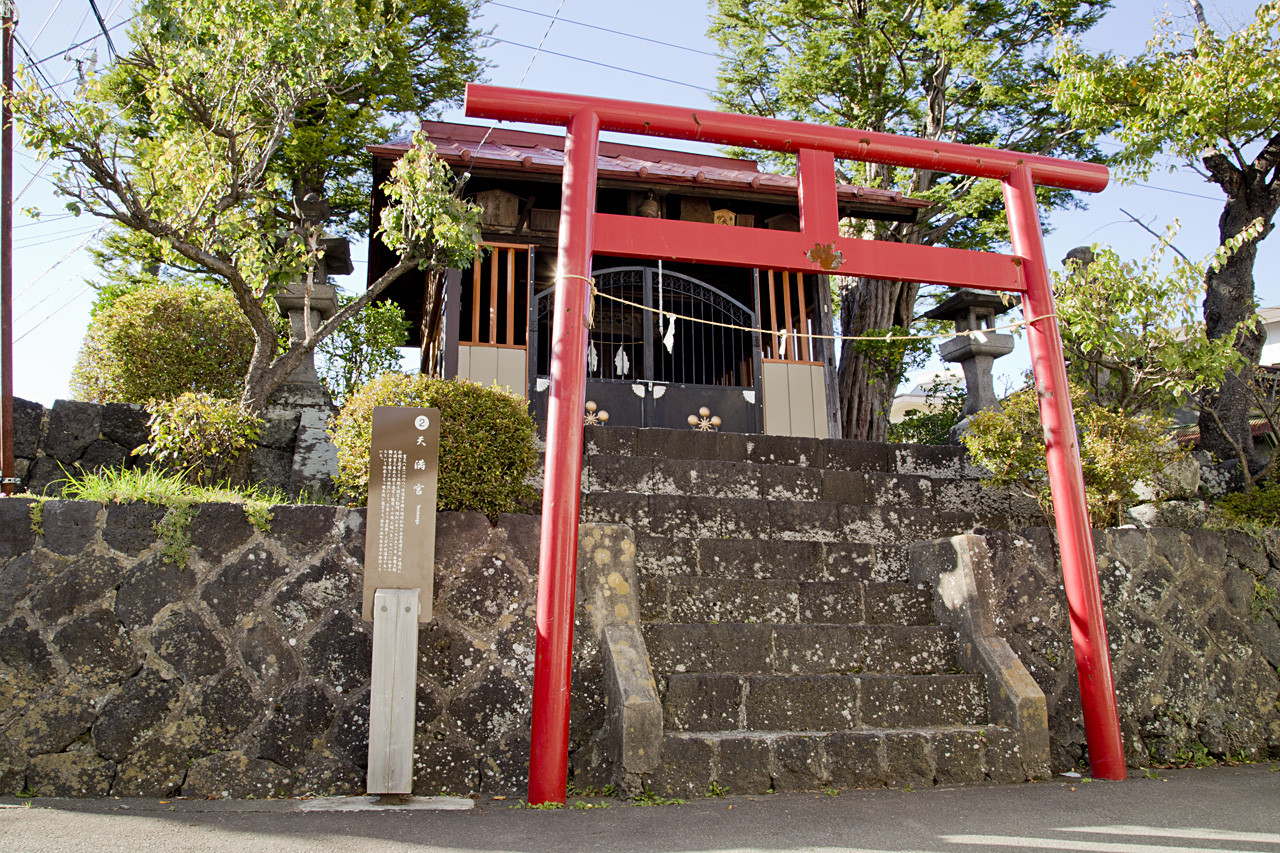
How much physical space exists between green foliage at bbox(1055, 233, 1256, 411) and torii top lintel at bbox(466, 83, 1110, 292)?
1275 millimetres

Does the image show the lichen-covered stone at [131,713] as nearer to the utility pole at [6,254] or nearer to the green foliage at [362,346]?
the utility pole at [6,254]

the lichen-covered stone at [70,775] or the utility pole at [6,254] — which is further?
the utility pole at [6,254]

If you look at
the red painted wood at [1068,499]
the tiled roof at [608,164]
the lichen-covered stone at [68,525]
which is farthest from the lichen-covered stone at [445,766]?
the tiled roof at [608,164]

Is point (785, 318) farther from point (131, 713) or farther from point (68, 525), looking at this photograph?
point (131, 713)

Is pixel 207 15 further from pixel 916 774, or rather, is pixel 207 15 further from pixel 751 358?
pixel 916 774

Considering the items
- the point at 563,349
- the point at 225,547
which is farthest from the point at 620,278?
the point at 225,547

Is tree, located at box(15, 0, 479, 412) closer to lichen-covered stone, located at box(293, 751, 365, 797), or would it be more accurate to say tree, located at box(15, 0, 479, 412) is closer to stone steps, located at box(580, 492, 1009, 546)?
stone steps, located at box(580, 492, 1009, 546)

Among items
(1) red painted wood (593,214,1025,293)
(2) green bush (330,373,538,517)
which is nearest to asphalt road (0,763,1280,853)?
(2) green bush (330,373,538,517)

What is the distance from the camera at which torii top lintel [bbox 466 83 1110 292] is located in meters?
4.45

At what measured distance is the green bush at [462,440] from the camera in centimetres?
432

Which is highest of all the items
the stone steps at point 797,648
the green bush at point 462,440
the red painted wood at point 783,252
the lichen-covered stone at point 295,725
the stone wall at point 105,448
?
the red painted wood at point 783,252

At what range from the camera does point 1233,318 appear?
7773 mm

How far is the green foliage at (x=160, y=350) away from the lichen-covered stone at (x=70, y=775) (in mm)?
4782

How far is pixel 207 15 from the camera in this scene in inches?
256
